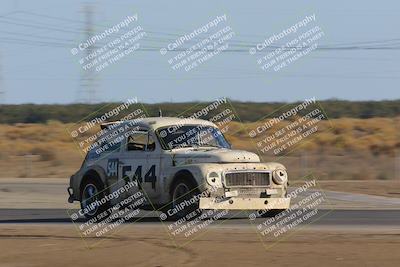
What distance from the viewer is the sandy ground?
504 inches

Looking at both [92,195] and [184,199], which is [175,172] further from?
[92,195]

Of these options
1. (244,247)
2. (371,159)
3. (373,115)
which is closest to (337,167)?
(371,159)

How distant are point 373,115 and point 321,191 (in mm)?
62570

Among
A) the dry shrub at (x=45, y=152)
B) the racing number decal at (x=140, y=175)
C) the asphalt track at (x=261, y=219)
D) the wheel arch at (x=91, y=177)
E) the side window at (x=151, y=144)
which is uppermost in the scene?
the side window at (x=151, y=144)

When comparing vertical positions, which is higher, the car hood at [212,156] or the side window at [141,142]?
the side window at [141,142]

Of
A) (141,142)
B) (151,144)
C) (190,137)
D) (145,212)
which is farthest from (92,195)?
(190,137)

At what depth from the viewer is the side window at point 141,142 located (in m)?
19.5

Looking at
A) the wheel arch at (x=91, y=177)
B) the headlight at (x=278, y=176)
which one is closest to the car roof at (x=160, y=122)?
the wheel arch at (x=91, y=177)

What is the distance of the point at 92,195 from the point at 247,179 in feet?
10.9

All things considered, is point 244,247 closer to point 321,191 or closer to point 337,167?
point 321,191

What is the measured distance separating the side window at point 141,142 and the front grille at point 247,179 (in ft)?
6.00

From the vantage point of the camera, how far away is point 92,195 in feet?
65.6

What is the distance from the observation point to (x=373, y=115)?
9031 centimetres

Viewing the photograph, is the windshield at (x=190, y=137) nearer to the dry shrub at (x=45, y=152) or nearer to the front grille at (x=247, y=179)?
the front grille at (x=247, y=179)
